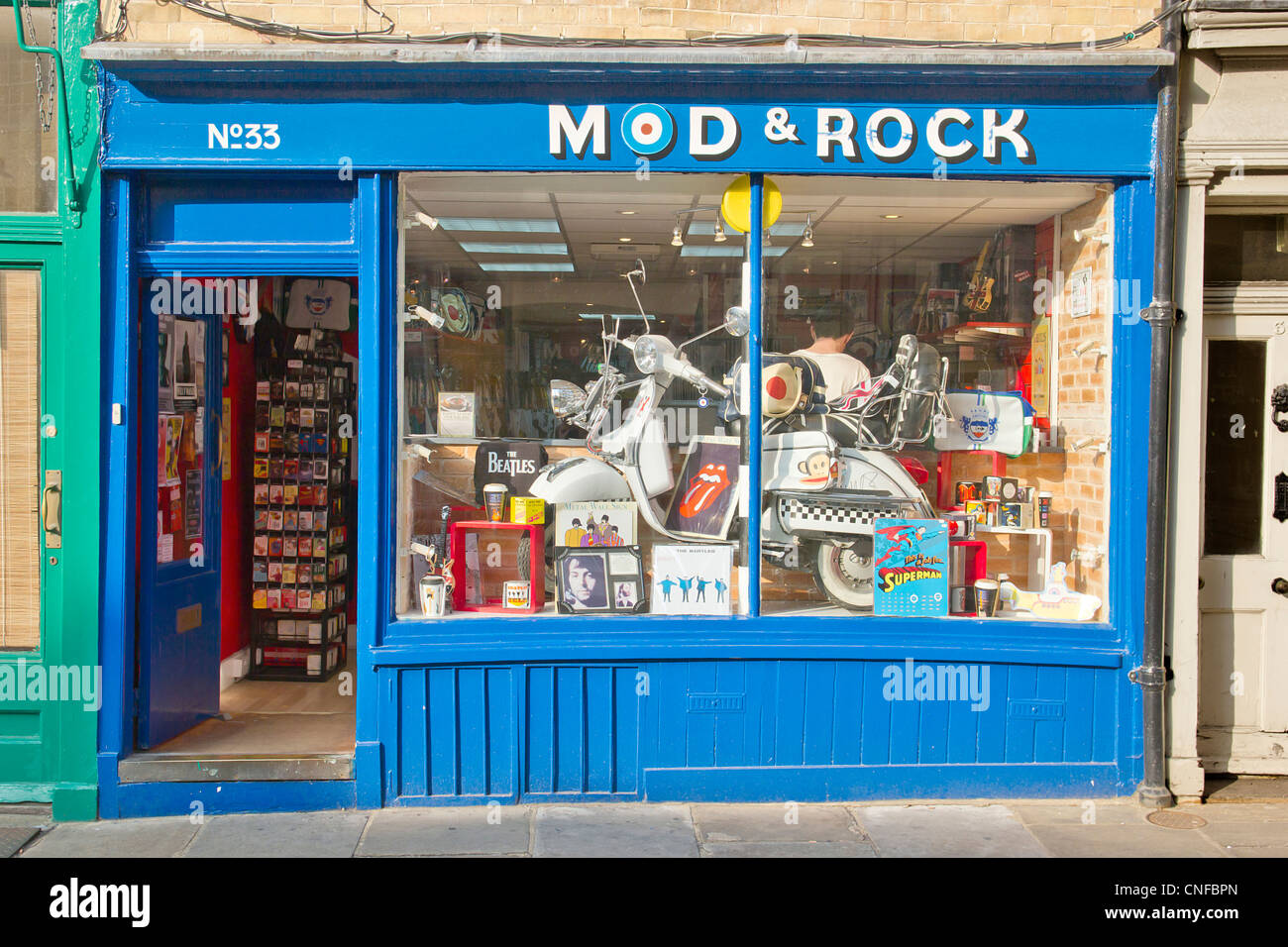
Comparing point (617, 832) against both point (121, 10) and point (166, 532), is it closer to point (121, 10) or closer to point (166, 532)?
point (166, 532)

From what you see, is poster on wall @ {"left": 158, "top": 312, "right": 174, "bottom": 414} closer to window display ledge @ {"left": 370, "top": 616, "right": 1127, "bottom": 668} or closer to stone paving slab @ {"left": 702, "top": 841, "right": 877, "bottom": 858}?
window display ledge @ {"left": 370, "top": 616, "right": 1127, "bottom": 668}

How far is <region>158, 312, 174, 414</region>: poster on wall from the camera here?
5543 mm

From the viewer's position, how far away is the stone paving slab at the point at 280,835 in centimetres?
470

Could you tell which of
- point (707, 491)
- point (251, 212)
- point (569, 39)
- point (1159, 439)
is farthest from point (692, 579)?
point (251, 212)

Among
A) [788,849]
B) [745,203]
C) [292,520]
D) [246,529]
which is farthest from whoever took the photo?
[246,529]

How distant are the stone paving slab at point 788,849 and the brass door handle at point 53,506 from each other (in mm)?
3559

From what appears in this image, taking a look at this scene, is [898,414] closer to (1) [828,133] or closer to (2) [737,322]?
(2) [737,322]

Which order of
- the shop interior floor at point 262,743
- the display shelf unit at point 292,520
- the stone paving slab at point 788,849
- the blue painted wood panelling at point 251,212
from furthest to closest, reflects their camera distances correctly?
1. the display shelf unit at point 292,520
2. the blue painted wood panelling at point 251,212
3. the shop interior floor at point 262,743
4. the stone paving slab at point 788,849

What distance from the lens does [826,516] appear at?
560 cm

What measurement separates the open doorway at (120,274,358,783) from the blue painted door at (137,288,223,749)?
10 mm

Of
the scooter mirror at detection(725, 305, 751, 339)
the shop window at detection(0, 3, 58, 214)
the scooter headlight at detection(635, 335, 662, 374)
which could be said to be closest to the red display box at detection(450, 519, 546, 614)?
the scooter headlight at detection(635, 335, 662, 374)

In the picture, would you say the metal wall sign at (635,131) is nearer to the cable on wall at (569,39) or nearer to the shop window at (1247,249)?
the cable on wall at (569,39)

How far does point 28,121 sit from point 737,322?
376 cm

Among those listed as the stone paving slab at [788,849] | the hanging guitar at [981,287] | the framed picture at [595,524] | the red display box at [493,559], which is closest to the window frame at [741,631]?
the red display box at [493,559]
